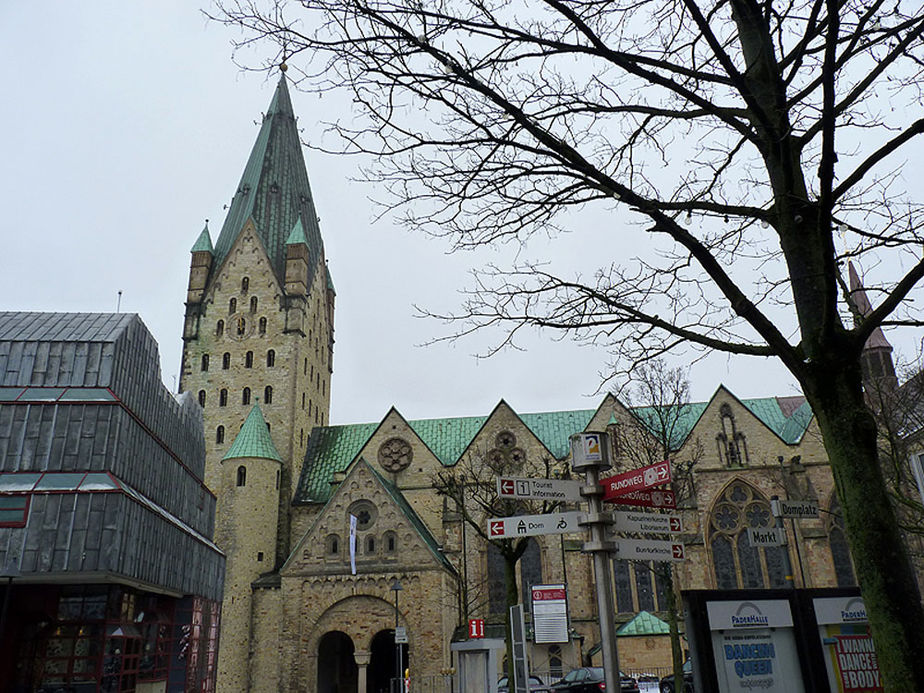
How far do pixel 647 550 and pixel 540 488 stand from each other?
3.71ft

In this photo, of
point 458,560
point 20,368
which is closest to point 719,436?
point 458,560

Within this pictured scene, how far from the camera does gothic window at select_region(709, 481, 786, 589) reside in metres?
37.7

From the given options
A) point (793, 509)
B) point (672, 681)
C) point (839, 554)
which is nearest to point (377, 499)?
A: point (672, 681)

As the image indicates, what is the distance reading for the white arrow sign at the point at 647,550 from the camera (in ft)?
21.7

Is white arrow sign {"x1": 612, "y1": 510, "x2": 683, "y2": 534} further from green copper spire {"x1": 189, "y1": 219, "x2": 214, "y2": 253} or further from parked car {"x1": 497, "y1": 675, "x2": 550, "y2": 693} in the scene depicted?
green copper spire {"x1": 189, "y1": 219, "x2": 214, "y2": 253}

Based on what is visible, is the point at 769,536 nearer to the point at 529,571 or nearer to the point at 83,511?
the point at 83,511

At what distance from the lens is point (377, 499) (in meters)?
34.8

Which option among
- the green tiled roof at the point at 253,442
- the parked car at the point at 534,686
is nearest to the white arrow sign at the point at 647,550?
the parked car at the point at 534,686

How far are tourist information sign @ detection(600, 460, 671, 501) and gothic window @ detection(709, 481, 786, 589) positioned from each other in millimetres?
33954

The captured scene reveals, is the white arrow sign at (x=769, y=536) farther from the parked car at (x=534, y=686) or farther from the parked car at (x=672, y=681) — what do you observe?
the parked car at (x=672, y=681)

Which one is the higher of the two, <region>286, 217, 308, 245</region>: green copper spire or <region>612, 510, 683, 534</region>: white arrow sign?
<region>286, 217, 308, 245</region>: green copper spire

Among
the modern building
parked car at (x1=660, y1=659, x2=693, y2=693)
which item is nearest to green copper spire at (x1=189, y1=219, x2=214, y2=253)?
→ the modern building

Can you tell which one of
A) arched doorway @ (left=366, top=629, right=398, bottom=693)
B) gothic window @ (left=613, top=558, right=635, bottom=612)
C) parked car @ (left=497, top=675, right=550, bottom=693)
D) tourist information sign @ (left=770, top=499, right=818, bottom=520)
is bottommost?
parked car @ (left=497, top=675, right=550, bottom=693)

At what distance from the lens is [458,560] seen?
37.6 meters
